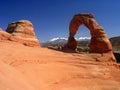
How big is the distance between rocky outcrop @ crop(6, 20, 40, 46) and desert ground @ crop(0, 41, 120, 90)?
7.45 ft

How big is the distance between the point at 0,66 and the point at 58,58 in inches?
308

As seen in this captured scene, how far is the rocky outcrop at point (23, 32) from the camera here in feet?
64.6

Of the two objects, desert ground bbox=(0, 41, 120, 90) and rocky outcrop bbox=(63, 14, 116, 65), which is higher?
rocky outcrop bbox=(63, 14, 116, 65)

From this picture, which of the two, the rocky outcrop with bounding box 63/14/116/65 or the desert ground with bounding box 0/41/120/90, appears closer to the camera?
the desert ground with bounding box 0/41/120/90

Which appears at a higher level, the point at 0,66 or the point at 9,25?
the point at 9,25

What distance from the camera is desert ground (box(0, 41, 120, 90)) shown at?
12.1 meters

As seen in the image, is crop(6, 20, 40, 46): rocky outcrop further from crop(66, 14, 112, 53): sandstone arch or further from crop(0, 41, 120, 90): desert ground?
crop(66, 14, 112, 53): sandstone arch

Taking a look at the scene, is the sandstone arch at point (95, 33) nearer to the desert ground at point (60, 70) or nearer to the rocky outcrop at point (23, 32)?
the desert ground at point (60, 70)

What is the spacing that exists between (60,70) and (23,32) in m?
7.83

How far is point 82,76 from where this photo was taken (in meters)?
15.3

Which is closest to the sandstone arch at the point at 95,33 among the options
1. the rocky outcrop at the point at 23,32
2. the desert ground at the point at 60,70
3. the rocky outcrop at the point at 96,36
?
the rocky outcrop at the point at 96,36

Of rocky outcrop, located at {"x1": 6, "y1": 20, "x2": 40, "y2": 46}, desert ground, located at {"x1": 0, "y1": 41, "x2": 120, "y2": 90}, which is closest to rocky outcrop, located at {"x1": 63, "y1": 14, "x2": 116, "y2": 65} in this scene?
desert ground, located at {"x1": 0, "y1": 41, "x2": 120, "y2": 90}

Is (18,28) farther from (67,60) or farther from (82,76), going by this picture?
(82,76)

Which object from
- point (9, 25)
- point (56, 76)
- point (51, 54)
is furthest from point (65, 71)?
point (9, 25)
